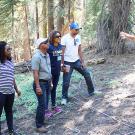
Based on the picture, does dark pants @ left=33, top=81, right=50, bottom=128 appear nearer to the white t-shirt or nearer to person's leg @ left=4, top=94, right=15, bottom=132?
person's leg @ left=4, top=94, right=15, bottom=132

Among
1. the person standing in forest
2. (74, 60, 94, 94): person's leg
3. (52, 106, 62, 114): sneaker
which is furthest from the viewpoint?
(74, 60, 94, 94): person's leg

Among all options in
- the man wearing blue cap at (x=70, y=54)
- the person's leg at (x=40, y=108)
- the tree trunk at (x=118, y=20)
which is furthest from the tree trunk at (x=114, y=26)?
the person's leg at (x=40, y=108)

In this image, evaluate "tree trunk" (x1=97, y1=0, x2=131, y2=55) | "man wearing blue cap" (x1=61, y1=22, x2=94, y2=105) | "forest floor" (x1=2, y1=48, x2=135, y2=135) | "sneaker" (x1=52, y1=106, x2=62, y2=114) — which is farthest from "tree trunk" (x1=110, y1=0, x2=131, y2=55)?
"sneaker" (x1=52, y1=106, x2=62, y2=114)

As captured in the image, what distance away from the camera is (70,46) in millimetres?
7199

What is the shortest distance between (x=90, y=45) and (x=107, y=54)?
8.18 feet

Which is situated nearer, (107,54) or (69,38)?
(69,38)

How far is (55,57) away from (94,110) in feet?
4.44

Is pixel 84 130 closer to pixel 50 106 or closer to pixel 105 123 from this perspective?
pixel 105 123

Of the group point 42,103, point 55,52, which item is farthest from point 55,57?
point 42,103

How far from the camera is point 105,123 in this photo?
6.14 meters

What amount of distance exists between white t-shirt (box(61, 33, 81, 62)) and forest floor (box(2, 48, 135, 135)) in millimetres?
1004

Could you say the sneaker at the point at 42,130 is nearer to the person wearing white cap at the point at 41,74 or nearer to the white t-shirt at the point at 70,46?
the person wearing white cap at the point at 41,74

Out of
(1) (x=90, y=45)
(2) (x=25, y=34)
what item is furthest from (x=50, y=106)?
(2) (x=25, y=34)

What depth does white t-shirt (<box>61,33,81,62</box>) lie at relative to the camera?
23.5ft
